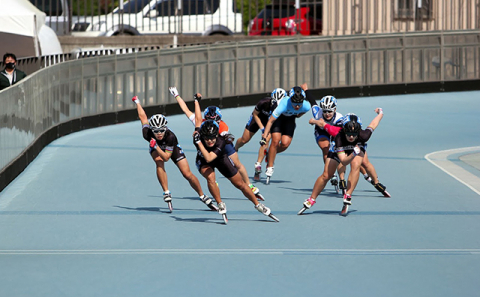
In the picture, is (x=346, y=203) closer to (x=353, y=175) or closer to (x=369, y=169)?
(x=353, y=175)

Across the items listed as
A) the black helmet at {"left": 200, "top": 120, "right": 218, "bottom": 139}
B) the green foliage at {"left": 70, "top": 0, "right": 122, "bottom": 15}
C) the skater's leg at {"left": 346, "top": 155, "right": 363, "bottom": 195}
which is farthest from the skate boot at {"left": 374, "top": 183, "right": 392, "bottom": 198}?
the green foliage at {"left": 70, "top": 0, "right": 122, "bottom": 15}

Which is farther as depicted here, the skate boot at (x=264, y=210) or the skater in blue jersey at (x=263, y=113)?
the skater in blue jersey at (x=263, y=113)

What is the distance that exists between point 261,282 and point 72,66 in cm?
1384

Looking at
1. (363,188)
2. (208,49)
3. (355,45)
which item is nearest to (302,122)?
(208,49)

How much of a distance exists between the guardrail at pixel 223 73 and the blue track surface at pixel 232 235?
1.39 metres

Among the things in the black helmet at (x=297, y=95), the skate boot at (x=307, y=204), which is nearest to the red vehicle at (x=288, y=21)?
the black helmet at (x=297, y=95)

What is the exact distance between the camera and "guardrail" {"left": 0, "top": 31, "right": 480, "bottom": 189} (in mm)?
18703

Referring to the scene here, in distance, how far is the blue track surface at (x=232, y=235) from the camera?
845 cm

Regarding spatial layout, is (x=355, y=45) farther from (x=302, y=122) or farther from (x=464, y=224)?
(x=464, y=224)

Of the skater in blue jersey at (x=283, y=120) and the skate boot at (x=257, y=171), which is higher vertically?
the skater in blue jersey at (x=283, y=120)

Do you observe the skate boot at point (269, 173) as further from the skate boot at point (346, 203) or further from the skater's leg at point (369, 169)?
the skate boot at point (346, 203)

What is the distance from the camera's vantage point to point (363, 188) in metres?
14.3

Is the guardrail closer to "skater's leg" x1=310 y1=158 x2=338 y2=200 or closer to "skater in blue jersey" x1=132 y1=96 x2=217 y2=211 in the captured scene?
"skater in blue jersey" x1=132 y1=96 x2=217 y2=211

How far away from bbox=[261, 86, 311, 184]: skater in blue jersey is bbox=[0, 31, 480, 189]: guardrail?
3.91 m
